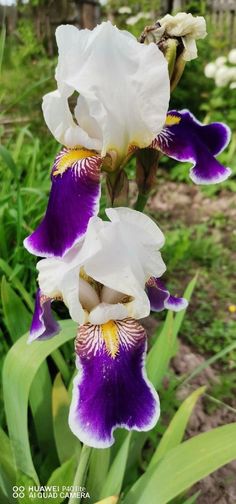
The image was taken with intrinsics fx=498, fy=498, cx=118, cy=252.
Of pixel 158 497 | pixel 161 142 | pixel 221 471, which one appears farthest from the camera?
pixel 221 471

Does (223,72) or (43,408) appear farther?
(223,72)

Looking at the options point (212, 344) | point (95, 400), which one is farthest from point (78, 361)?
point (212, 344)

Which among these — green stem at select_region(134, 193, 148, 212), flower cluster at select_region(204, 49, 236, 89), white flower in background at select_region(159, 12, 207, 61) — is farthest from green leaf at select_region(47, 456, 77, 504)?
flower cluster at select_region(204, 49, 236, 89)

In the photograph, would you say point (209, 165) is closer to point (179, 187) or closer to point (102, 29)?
point (102, 29)

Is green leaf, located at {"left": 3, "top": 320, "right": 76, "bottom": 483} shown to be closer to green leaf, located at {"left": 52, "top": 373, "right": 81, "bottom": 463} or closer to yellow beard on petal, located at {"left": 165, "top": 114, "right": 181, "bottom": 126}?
green leaf, located at {"left": 52, "top": 373, "right": 81, "bottom": 463}

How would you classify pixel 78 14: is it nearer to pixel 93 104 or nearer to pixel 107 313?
pixel 93 104

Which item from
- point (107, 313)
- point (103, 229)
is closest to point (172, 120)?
point (103, 229)

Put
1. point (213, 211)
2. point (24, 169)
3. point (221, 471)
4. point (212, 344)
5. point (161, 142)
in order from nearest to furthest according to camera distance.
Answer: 1. point (161, 142)
2. point (221, 471)
3. point (212, 344)
4. point (24, 169)
5. point (213, 211)
